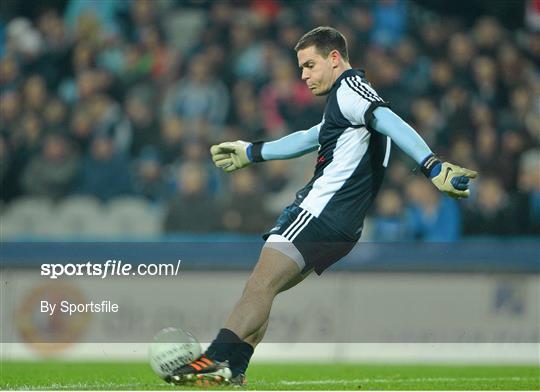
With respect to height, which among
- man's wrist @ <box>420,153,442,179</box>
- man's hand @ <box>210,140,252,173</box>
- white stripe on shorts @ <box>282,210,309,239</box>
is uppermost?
man's wrist @ <box>420,153,442,179</box>

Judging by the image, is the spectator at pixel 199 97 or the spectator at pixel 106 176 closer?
the spectator at pixel 106 176

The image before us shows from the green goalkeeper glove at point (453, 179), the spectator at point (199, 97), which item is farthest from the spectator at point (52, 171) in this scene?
the green goalkeeper glove at point (453, 179)

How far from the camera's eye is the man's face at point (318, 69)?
6.87 meters

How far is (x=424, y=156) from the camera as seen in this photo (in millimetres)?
6262

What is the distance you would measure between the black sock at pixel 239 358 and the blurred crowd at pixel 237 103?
21.4 feet

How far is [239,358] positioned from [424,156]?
153cm

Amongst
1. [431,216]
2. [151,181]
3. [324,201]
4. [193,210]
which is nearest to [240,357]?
[324,201]

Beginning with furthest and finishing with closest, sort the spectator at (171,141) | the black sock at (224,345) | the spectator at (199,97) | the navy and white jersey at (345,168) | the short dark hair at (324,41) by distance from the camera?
the spectator at (199,97), the spectator at (171,141), the short dark hair at (324,41), the navy and white jersey at (345,168), the black sock at (224,345)

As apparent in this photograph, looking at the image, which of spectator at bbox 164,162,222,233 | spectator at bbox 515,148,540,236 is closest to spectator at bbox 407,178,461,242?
spectator at bbox 515,148,540,236

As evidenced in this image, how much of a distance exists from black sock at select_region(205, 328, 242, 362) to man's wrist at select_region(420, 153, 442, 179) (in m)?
1.39

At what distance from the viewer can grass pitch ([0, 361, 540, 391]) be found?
7.37m

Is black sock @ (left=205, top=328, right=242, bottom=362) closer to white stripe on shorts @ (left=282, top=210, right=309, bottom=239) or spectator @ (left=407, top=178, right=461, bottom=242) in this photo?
white stripe on shorts @ (left=282, top=210, right=309, bottom=239)

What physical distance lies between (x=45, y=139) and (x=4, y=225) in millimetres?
1203

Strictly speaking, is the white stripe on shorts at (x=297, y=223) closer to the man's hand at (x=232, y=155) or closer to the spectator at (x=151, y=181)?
the man's hand at (x=232, y=155)
